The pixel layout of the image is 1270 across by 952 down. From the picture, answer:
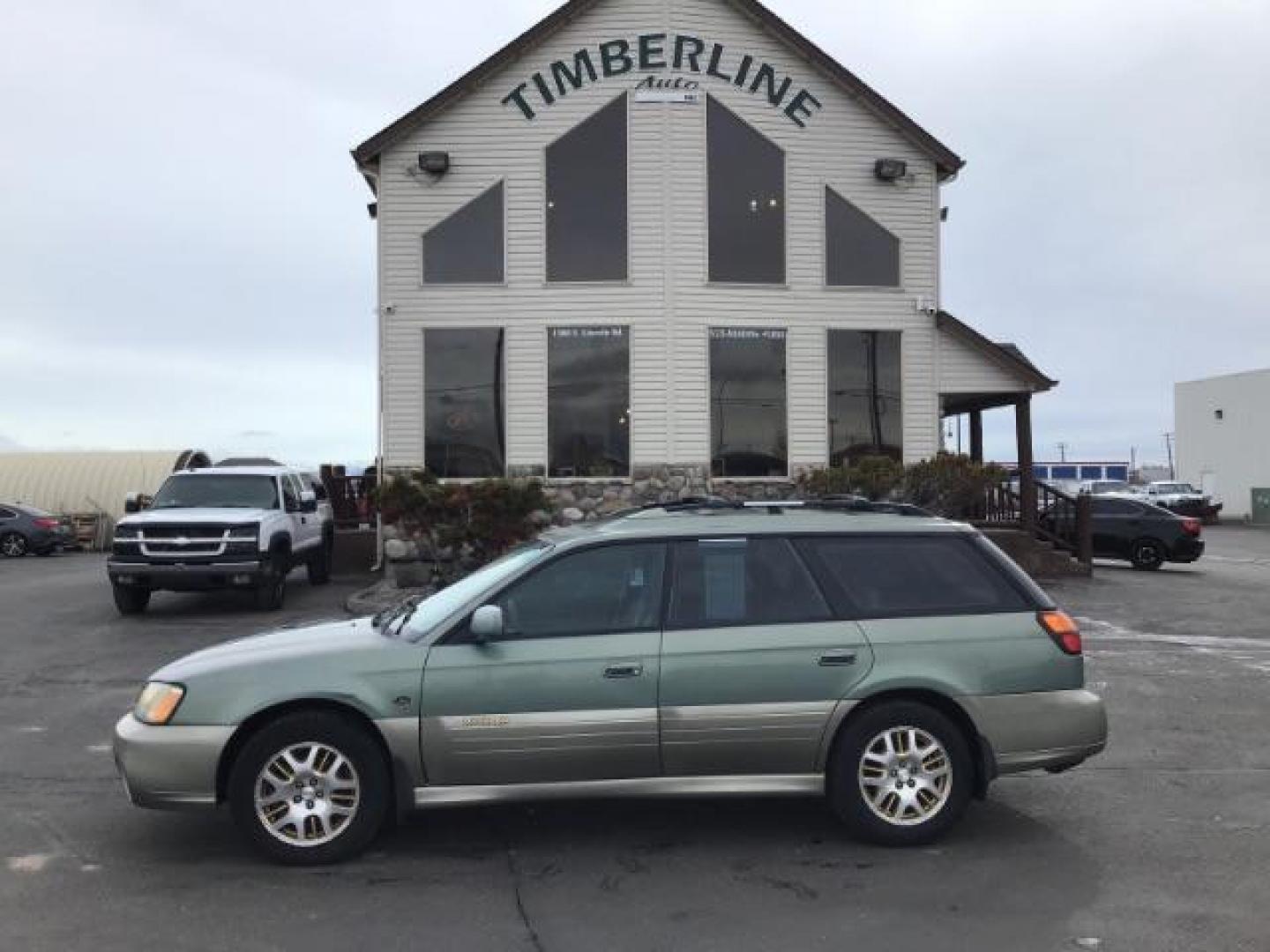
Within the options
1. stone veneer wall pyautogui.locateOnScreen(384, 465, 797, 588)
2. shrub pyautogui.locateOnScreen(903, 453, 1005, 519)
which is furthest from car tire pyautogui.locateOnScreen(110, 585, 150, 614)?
Result: shrub pyautogui.locateOnScreen(903, 453, 1005, 519)

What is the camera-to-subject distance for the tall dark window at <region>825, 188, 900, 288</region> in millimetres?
18938

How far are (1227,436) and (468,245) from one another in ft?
147

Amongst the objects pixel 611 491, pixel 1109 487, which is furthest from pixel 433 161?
pixel 1109 487

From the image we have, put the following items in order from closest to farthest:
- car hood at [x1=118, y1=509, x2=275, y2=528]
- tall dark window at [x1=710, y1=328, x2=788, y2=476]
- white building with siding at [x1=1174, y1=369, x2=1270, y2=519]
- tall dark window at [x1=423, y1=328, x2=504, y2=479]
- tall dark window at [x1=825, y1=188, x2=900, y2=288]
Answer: car hood at [x1=118, y1=509, x2=275, y2=528], tall dark window at [x1=423, y1=328, x2=504, y2=479], tall dark window at [x1=710, y1=328, x2=788, y2=476], tall dark window at [x1=825, y1=188, x2=900, y2=288], white building with siding at [x1=1174, y1=369, x2=1270, y2=519]

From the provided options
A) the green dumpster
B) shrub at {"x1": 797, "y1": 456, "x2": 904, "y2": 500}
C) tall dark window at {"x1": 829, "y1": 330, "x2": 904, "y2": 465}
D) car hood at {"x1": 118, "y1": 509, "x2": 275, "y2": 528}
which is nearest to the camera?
car hood at {"x1": 118, "y1": 509, "x2": 275, "y2": 528}

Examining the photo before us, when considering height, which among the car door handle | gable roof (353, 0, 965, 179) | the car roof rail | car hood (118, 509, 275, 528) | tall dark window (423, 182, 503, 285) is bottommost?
the car door handle

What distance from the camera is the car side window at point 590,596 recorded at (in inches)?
218

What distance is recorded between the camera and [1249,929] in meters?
4.60

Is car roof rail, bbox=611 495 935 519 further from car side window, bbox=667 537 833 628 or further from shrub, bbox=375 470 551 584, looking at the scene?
shrub, bbox=375 470 551 584

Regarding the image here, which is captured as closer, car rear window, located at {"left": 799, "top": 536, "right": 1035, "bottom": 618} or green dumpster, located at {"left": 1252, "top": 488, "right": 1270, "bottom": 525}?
car rear window, located at {"left": 799, "top": 536, "right": 1035, "bottom": 618}

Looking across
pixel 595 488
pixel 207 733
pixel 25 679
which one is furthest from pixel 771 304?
pixel 207 733

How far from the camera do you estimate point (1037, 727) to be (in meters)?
5.62

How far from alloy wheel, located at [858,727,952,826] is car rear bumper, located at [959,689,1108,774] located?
0.85 feet

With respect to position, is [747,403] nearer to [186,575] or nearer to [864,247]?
[864,247]
